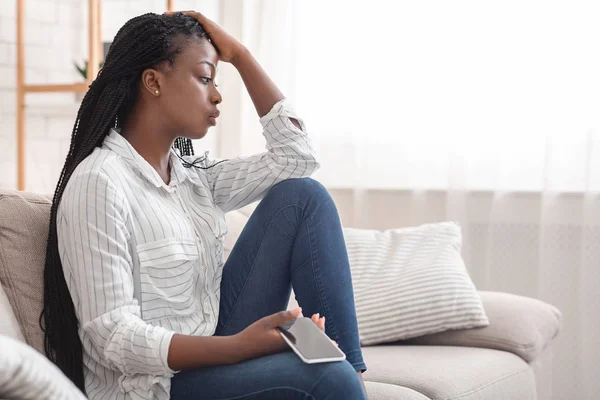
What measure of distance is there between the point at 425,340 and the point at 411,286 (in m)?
0.15

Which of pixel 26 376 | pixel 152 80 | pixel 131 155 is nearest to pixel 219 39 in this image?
pixel 152 80

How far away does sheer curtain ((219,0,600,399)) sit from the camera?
269 centimetres

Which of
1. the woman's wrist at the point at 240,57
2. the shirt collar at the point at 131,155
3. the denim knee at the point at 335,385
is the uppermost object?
the woman's wrist at the point at 240,57

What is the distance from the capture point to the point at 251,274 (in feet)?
5.24

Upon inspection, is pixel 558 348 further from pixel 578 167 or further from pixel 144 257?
pixel 144 257

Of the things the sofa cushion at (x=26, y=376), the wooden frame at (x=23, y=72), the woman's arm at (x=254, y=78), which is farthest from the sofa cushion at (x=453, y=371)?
the wooden frame at (x=23, y=72)

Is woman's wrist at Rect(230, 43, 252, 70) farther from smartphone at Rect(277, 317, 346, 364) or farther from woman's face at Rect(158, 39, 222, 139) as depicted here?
smartphone at Rect(277, 317, 346, 364)

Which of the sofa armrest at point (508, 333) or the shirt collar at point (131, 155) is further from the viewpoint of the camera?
the sofa armrest at point (508, 333)

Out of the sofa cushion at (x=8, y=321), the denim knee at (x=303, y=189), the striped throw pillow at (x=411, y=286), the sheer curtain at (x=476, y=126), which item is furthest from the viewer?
the sheer curtain at (x=476, y=126)

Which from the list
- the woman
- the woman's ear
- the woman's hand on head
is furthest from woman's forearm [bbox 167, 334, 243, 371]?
the woman's hand on head

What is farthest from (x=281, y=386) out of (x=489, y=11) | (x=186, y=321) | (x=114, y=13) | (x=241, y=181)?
(x=114, y=13)

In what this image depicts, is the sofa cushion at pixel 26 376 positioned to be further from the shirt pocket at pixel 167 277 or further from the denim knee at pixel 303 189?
the denim knee at pixel 303 189

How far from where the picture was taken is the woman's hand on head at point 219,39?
1646mm

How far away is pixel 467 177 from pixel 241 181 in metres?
1.35
